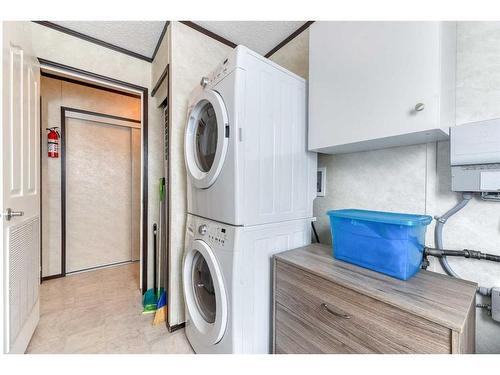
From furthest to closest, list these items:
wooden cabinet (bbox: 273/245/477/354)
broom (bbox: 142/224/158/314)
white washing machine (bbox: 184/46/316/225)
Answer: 1. broom (bbox: 142/224/158/314)
2. white washing machine (bbox: 184/46/316/225)
3. wooden cabinet (bbox: 273/245/477/354)

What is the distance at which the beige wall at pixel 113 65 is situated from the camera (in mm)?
1698

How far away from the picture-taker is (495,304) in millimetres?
861

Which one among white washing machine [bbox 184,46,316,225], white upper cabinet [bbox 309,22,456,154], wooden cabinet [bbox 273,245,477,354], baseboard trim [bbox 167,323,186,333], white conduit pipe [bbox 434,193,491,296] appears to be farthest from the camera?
baseboard trim [bbox 167,323,186,333]

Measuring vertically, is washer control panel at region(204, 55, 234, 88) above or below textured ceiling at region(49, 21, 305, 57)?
below

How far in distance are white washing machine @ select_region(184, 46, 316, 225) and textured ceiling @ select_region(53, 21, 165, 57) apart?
89 centimetres

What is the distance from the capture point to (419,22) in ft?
2.74

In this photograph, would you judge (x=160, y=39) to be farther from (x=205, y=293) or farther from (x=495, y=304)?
(x=495, y=304)

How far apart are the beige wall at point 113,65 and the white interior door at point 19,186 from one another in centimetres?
32

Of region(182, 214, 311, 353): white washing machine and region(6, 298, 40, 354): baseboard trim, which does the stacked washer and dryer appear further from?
region(6, 298, 40, 354): baseboard trim

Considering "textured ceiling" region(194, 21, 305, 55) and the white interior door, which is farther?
"textured ceiling" region(194, 21, 305, 55)

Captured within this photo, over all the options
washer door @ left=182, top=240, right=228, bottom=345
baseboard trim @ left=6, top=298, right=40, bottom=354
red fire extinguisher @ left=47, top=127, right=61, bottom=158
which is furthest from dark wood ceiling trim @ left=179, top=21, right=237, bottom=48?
baseboard trim @ left=6, top=298, right=40, bottom=354

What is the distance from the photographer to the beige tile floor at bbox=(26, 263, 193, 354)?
4.76ft

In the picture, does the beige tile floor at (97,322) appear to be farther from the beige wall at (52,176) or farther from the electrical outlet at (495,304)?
the electrical outlet at (495,304)

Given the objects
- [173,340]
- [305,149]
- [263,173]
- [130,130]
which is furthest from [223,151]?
[130,130]
